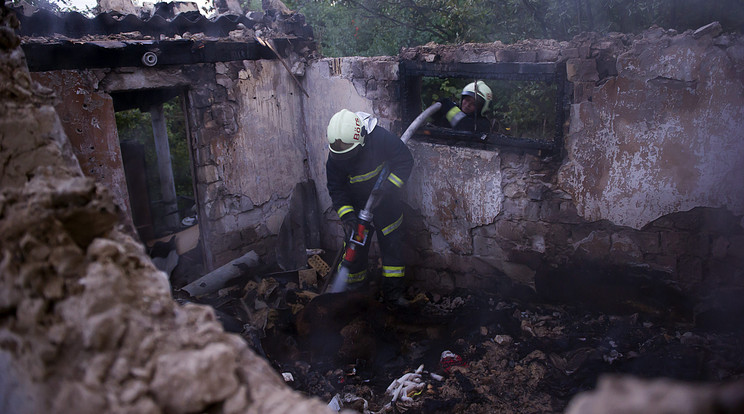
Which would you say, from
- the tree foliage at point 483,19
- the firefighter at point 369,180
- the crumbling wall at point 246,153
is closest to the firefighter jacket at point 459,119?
the firefighter at point 369,180

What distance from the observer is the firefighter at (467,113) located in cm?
537

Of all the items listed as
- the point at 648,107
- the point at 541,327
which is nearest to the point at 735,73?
the point at 648,107

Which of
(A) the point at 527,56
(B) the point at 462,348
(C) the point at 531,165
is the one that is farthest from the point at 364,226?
(A) the point at 527,56

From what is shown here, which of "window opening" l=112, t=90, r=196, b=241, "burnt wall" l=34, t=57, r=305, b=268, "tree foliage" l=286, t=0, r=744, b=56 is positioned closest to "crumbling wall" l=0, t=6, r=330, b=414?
"burnt wall" l=34, t=57, r=305, b=268

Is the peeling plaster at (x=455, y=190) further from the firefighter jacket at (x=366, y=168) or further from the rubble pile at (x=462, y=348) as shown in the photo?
the rubble pile at (x=462, y=348)

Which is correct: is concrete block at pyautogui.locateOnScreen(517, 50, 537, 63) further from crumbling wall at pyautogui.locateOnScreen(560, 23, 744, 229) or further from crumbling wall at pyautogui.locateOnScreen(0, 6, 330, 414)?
crumbling wall at pyautogui.locateOnScreen(0, 6, 330, 414)

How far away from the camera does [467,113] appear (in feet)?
18.3

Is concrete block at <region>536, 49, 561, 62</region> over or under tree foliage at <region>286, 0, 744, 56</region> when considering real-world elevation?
under

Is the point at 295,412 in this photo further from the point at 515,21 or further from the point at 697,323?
the point at 515,21

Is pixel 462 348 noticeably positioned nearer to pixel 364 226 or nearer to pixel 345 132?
pixel 364 226

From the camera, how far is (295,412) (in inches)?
58.6

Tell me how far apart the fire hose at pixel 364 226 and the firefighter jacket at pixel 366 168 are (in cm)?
9

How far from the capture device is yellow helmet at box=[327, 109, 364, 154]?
15.8 ft

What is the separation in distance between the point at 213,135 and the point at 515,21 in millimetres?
4218
